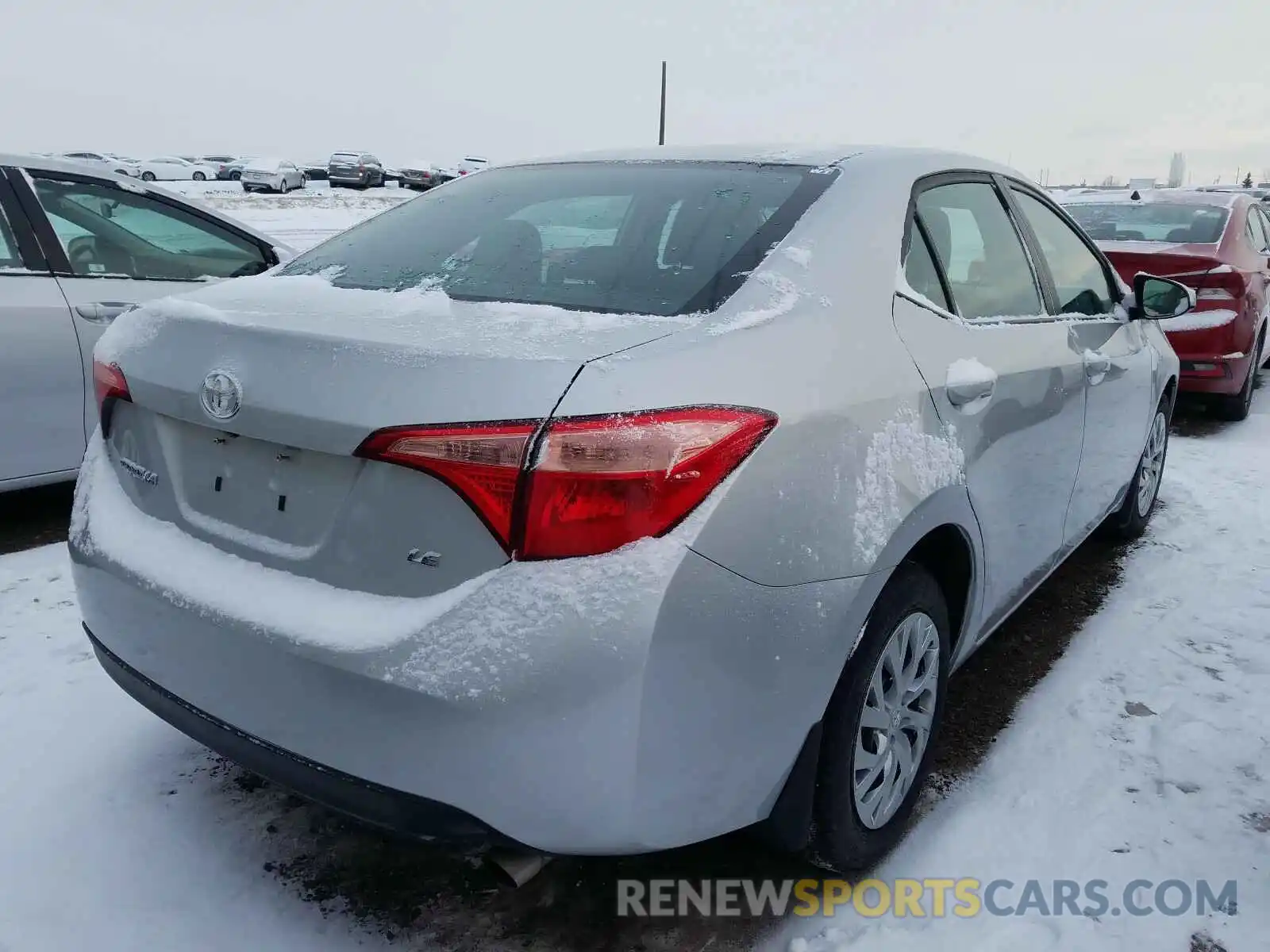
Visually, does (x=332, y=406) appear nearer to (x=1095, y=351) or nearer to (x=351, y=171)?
(x=1095, y=351)

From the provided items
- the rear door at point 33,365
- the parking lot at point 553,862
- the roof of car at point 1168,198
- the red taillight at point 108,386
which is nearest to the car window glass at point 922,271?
the parking lot at point 553,862

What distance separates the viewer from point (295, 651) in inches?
62.1

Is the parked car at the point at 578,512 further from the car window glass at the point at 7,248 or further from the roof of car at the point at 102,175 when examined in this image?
the roof of car at the point at 102,175

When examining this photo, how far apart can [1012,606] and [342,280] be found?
2068mm

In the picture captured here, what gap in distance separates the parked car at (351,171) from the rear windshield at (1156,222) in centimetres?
3414

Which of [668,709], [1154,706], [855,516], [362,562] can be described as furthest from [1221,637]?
[362,562]

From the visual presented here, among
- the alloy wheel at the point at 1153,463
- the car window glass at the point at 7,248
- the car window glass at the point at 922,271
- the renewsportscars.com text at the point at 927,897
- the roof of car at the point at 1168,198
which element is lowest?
the renewsportscars.com text at the point at 927,897

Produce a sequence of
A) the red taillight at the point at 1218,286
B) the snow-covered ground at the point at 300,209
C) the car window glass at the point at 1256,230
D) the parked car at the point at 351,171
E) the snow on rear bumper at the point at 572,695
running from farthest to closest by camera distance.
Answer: the parked car at the point at 351,171 < the snow-covered ground at the point at 300,209 < the car window glass at the point at 1256,230 < the red taillight at the point at 1218,286 < the snow on rear bumper at the point at 572,695

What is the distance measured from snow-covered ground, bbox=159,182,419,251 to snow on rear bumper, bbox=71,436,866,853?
1323 cm

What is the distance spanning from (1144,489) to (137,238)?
461 cm

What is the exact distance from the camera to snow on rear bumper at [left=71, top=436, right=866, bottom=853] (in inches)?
56.9

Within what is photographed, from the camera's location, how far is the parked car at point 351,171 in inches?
1458

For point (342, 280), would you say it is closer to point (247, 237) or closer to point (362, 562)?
point (362, 562)

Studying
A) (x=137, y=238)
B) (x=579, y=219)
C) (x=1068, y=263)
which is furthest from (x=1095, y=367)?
(x=137, y=238)
